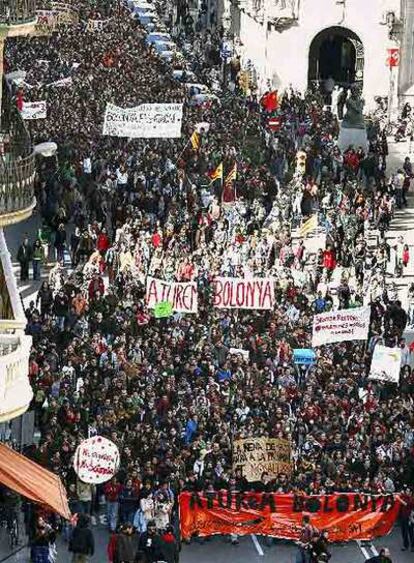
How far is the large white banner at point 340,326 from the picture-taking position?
5688 centimetres

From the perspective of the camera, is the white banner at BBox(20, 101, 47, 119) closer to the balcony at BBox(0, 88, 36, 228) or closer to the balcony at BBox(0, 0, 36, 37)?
the balcony at BBox(0, 88, 36, 228)

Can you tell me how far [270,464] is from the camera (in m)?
51.8

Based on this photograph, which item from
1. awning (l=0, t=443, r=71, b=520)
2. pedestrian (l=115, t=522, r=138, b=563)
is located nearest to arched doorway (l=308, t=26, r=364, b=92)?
pedestrian (l=115, t=522, r=138, b=563)

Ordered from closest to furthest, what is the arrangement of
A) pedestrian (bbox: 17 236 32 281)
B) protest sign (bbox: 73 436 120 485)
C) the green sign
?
protest sign (bbox: 73 436 120 485) < the green sign < pedestrian (bbox: 17 236 32 281)

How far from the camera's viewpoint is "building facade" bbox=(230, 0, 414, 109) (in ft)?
302

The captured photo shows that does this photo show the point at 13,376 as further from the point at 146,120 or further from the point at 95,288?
the point at 146,120

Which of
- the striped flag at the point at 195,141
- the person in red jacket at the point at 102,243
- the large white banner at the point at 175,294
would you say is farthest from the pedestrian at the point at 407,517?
the striped flag at the point at 195,141

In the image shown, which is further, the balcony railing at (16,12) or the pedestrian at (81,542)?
the pedestrian at (81,542)

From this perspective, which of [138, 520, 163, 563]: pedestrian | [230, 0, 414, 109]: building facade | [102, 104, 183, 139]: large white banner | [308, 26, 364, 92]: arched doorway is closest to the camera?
[138, 520, 163, 563]: pedestrian

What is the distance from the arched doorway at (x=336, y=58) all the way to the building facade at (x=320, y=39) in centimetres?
3

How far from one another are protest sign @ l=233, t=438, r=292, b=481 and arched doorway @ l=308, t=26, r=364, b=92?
43300 mm

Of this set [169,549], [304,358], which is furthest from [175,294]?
[169,549]

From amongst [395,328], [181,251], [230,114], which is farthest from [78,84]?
[395,328]

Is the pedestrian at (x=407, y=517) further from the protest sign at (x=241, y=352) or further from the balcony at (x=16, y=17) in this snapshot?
A: the balcony at (x=16, y=17)
